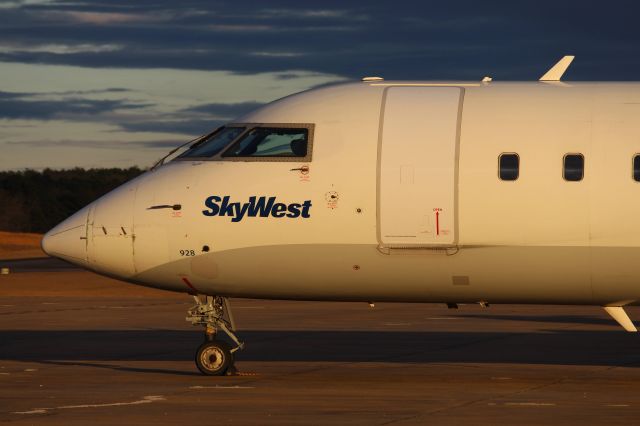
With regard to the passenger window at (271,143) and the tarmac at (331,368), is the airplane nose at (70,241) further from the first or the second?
the passenger window at (271,143)

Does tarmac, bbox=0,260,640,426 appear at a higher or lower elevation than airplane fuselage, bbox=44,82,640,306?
lower

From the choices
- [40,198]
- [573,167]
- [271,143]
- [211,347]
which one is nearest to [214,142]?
[271,143]

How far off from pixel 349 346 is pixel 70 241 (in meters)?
8.43

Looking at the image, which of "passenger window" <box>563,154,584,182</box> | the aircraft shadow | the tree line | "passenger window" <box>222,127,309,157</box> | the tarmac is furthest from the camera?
the tree line

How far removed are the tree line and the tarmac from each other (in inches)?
4050

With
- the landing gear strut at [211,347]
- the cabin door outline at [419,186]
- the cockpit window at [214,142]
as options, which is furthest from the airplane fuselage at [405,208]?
the landing gear strut at [211,347]

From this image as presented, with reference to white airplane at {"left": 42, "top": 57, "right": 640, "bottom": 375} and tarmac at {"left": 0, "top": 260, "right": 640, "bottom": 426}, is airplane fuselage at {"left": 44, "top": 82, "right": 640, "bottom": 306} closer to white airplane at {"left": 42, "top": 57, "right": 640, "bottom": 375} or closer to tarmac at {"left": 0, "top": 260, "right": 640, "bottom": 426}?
white airplane at {"left": 42, "top": 57, "right": 640, "bottom": 375}

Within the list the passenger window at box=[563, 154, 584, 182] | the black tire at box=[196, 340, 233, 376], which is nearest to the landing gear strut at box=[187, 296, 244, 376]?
the black tire at box=[196, 340, 233, 376]

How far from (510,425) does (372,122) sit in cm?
597

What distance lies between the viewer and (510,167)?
69.9ft

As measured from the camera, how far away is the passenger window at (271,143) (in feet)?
72.5

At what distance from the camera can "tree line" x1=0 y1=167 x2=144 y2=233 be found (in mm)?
142750

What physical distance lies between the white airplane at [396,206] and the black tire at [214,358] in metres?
0.02

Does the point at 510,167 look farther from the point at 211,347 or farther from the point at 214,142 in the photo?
the point at 211,347
